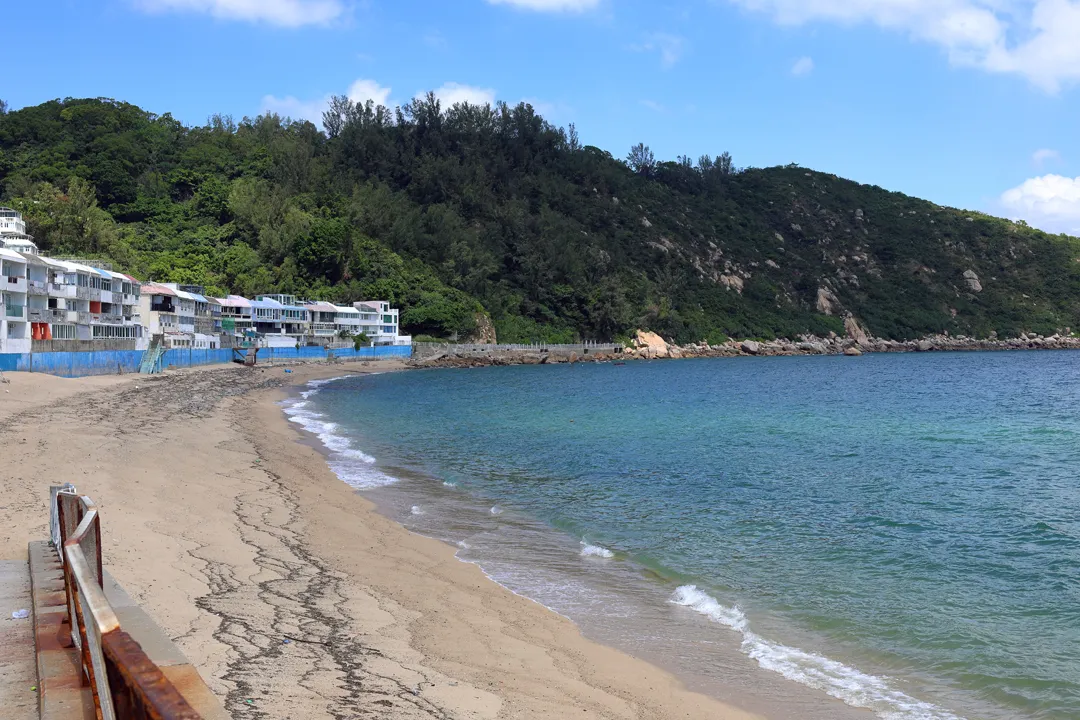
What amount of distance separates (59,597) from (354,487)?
49.6 feet

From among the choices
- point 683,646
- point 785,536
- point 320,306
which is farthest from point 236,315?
point 683,646

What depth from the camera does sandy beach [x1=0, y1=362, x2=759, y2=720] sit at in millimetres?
8398

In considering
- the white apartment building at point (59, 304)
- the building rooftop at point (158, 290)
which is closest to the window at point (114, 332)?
the white apartment building at point (59, 304)

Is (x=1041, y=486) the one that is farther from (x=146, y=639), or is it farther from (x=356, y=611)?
(x=146, y=639)

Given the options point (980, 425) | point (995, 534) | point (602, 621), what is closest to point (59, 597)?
point (602, 621)

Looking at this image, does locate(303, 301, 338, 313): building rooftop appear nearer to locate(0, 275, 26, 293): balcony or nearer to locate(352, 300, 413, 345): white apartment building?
locate(352, 300, 413, 345): white apartment building

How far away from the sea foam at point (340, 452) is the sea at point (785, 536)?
19cm

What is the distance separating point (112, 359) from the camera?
57.3 metres

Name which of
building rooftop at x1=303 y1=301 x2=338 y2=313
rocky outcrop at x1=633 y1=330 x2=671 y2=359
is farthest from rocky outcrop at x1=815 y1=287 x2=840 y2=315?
building rooftop at x1=303 y1=301 x2=338 y2=313

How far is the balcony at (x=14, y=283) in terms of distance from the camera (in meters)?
52.2

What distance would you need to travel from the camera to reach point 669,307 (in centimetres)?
15288

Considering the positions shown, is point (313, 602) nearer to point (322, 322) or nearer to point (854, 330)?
point (322, 322)

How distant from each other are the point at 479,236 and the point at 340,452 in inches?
4887

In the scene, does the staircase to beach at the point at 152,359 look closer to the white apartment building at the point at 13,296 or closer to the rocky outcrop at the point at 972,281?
the white apartment building at the point at 13,296
